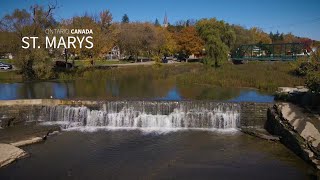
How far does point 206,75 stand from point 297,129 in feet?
66.8

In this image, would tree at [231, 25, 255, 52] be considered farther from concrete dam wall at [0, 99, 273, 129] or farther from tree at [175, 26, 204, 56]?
concrete dam wall at [0, 99, 273, 129]

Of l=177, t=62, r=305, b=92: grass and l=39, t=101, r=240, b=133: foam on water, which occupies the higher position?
l=177, t=62, r=305, b=92: grass

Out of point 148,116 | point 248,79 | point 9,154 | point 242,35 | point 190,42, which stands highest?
point 242,35

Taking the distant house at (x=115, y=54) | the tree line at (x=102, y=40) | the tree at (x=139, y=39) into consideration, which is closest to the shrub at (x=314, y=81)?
the tree line at (x=102, y=40)

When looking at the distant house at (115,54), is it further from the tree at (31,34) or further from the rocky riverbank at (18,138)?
the rocky riverbank at (18,138)

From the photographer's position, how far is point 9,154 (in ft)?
51.3

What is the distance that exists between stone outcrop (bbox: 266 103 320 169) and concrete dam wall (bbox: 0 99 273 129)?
4.92 ft

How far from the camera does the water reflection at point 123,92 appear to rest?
2709 centimetres

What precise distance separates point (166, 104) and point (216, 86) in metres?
12.2

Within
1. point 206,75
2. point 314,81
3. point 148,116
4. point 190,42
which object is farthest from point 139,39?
point 314,81

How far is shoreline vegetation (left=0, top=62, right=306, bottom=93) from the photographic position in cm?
3189

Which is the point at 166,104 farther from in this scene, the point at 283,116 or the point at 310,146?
the point at 310,146

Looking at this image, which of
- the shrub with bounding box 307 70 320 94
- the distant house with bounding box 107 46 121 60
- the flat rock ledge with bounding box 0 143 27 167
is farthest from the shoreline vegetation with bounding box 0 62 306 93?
the distant house with bounding box 107 46 121 60

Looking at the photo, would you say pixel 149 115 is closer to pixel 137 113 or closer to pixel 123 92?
pixel 137 113
